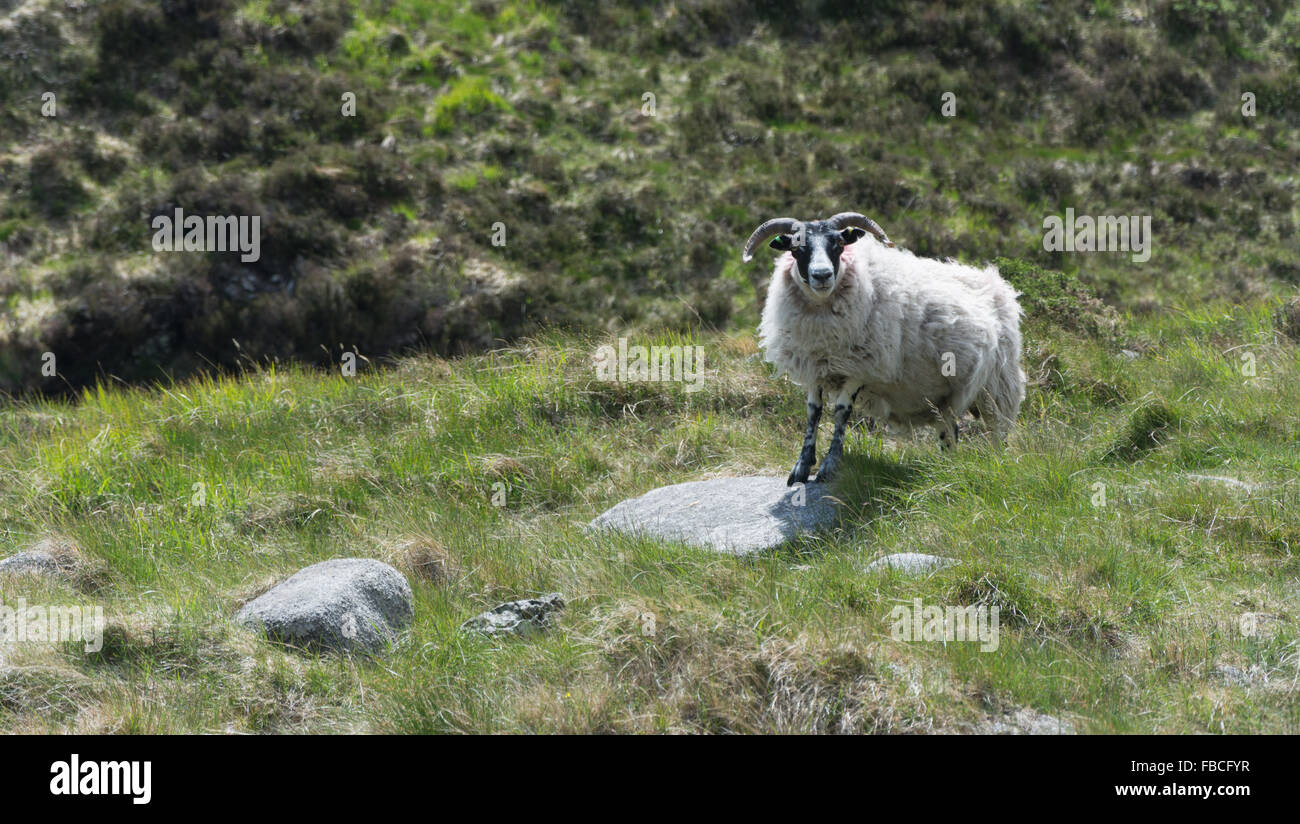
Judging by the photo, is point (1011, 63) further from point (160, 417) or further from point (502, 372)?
point (160, 417)

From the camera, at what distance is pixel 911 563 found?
21.6 ft

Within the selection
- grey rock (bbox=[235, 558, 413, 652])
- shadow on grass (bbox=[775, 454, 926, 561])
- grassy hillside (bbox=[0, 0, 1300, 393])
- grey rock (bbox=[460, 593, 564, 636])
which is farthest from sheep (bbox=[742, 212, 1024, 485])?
grassy hillside (bbox=[0, 0, 1300, 393])

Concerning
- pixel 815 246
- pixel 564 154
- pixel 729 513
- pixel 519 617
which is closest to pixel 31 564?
pixel 519 617

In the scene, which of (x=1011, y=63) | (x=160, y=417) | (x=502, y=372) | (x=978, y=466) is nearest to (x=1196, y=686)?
(x=978, y=466)

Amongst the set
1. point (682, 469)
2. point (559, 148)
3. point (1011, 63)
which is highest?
point (1011, 63)

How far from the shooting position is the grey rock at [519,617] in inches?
248

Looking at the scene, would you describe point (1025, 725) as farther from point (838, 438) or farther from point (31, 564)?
point (31, 564)

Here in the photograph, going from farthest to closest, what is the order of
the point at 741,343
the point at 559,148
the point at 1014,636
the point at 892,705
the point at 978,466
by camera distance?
the point at 559,148 < the point at 741,343 < the point at 978,466 < the point at 1014,636 < the point at 892,705

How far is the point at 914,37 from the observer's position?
91.2 ft

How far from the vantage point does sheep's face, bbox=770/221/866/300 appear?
7.67 metres

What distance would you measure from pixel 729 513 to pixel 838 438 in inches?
45.2

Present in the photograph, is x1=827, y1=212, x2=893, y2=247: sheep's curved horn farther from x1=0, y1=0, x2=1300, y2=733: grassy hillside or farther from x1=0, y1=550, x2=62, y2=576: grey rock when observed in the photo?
x1=0, y1=550, x2=62, y2=576: grey rock

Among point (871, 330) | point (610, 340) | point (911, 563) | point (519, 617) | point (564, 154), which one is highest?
point (564, 154)

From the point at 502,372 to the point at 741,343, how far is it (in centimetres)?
305
